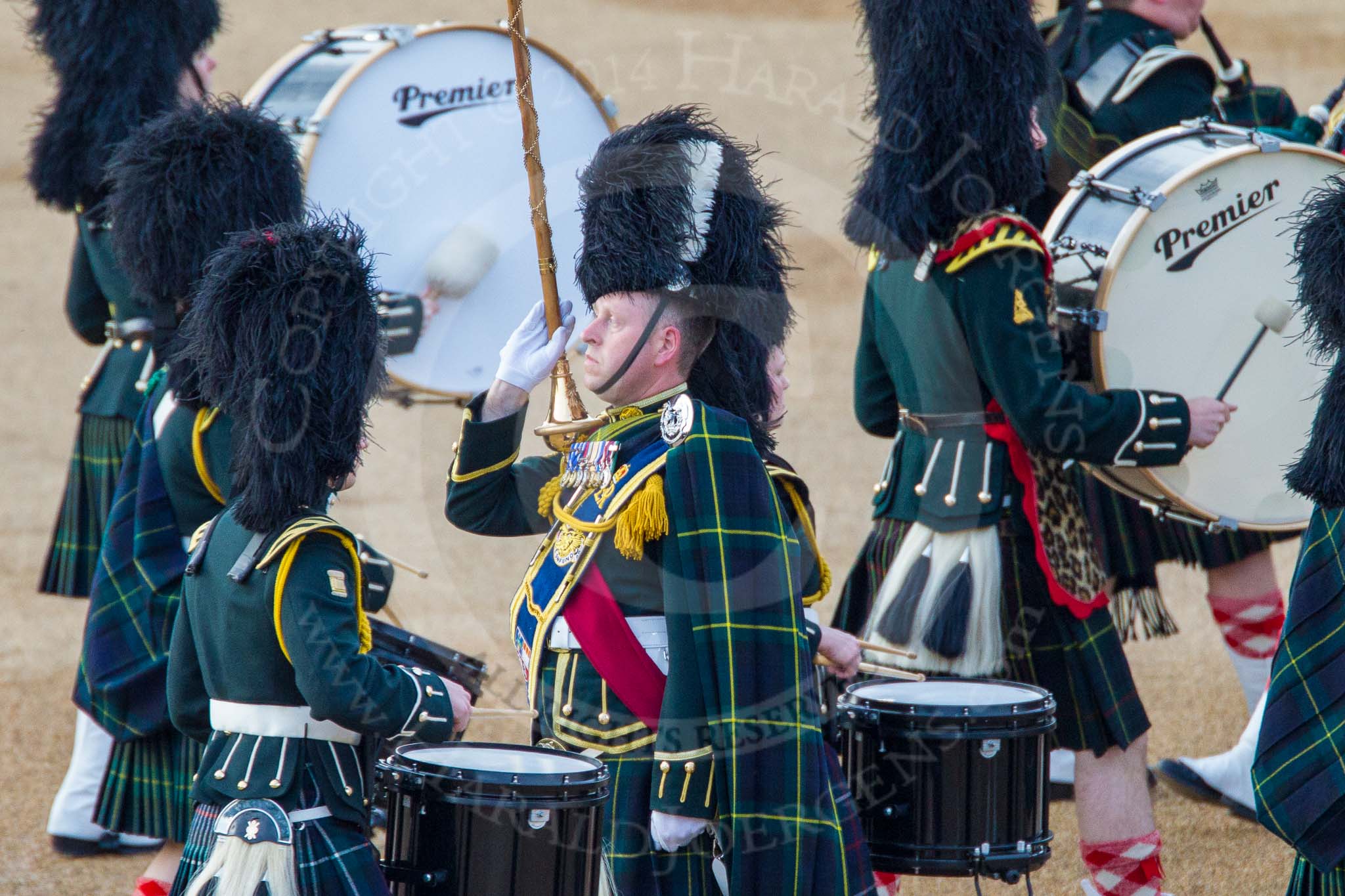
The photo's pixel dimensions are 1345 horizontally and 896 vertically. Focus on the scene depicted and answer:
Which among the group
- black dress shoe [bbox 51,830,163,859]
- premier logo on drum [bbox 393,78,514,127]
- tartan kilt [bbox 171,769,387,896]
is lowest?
black dress shoe [bbox 51,830,163,859]

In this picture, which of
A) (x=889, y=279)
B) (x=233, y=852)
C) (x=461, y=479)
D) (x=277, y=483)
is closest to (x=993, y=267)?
(x=889, y=279)

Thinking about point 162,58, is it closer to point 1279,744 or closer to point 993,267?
point 993,267

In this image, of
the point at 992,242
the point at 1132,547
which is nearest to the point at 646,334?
the point at 992,242

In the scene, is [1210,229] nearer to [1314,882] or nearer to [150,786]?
[1314,882]

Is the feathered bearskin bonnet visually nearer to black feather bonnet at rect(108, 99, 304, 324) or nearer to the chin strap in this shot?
the chin strap

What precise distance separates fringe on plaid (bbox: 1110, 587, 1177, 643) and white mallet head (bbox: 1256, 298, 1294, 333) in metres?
0.70

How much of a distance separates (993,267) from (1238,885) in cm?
142

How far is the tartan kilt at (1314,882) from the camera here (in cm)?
229

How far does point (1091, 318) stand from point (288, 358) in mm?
1569

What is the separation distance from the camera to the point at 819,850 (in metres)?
2.13

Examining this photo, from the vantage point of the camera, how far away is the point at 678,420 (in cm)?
219

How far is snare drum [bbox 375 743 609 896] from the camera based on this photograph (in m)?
2.12

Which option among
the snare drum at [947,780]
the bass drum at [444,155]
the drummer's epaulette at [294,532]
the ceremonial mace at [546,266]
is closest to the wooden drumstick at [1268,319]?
the snare drum at [947,780]

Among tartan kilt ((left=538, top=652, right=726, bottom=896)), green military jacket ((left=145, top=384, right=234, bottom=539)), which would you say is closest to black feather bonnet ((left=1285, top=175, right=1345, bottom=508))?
tartan kilt ((left=538, top=652, right=726, bottom=896))
